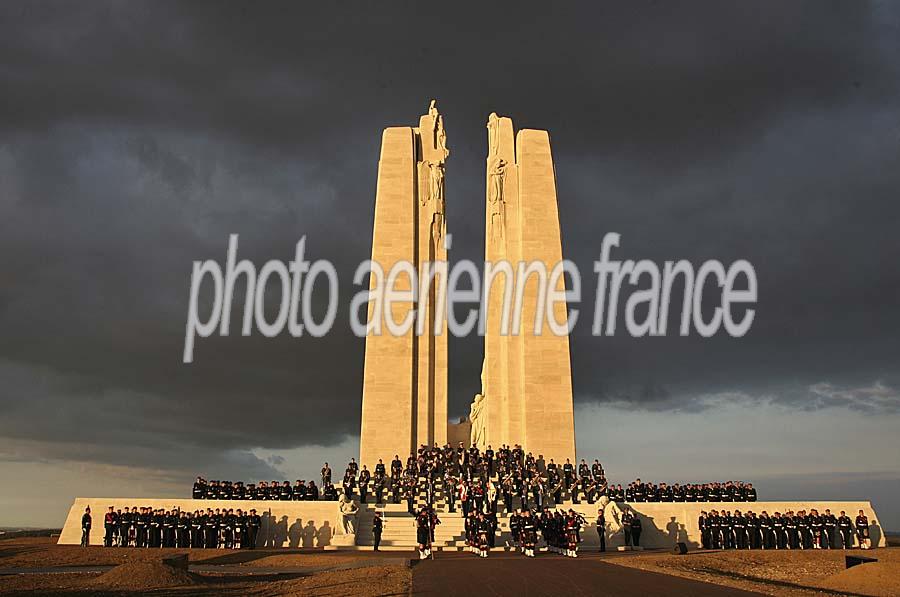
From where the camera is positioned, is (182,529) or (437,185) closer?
(182,529)

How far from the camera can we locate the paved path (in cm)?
1180

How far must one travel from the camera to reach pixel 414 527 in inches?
943

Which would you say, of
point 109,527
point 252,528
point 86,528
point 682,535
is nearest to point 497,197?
point 682,535

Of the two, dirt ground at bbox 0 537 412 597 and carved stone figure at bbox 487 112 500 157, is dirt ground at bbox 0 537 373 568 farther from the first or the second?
carved stone figure at bbox 487 112 500 157

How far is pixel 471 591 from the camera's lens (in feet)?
38.8

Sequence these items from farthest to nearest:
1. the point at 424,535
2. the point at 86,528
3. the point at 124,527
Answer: the point at 86,528, the point at 124,527, the point at 424,535

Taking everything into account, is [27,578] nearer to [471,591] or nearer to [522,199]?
[471,591]

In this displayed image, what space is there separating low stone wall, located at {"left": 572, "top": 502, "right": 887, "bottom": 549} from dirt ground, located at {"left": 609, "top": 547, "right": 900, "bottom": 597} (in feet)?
14.6

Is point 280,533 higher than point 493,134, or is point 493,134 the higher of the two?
point 493,134

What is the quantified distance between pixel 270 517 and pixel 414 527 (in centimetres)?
456

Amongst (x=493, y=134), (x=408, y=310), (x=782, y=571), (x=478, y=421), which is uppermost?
(x=493, y=134)

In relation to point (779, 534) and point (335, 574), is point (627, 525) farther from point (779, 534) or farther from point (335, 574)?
point (335, 574)

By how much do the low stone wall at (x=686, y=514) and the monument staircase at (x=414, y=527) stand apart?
5.78 feet

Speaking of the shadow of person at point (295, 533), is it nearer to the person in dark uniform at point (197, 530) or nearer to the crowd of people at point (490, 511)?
the crowd of people at point (490, 511)
